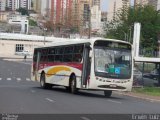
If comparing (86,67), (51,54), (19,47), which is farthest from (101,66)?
(19,47)

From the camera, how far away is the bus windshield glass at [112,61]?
29438 millimetres

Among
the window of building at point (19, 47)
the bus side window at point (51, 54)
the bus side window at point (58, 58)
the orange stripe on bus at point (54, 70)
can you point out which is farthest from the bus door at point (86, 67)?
the window of building at point (19, 47)

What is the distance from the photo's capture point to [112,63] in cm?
2952

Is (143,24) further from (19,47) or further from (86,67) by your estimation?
(86,67)

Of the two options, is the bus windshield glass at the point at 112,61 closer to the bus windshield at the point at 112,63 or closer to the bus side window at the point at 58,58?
the bus windshield at the point at 112,63

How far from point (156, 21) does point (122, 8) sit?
7.21 metres

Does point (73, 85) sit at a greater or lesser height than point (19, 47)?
greater

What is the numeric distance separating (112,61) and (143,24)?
257ft

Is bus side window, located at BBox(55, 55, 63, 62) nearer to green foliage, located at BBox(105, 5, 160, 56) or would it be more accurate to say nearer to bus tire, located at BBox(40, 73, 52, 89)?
bus tire, located at BBox(40, 73, 52, 89)

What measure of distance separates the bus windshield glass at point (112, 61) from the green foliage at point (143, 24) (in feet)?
244

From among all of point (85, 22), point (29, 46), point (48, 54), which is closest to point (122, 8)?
point (85, 22)

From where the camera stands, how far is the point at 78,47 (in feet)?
102

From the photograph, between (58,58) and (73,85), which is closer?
(73,85)

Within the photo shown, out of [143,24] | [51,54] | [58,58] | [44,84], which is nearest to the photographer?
[58,58]
